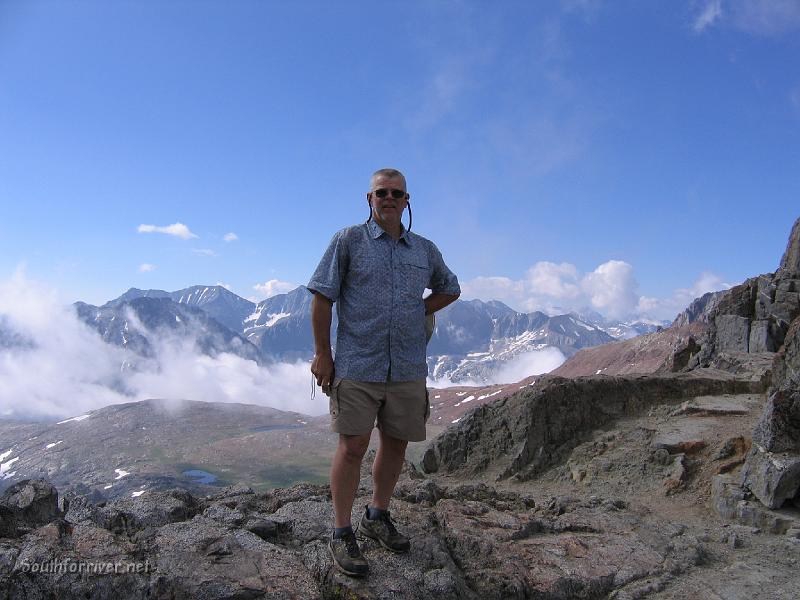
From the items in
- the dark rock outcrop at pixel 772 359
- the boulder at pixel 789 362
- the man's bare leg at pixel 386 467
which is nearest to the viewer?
the man's bare leg at pixel 386 467

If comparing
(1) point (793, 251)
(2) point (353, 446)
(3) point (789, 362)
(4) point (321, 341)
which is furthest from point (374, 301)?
(1) point (793, 251)

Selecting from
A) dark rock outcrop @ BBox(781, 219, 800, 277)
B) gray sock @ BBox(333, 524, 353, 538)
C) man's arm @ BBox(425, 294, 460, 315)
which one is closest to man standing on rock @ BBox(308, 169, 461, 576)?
gray sock @ BBox(333, 524, 353, 538)

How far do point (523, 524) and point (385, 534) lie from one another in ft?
8.70

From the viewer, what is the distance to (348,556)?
215 inches

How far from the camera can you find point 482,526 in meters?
7.36

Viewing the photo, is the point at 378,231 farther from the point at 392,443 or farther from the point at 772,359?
the point at 772,359

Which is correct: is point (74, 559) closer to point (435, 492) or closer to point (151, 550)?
point (151, 550)

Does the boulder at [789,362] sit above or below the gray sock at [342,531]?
above

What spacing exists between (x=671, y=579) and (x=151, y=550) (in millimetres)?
6234

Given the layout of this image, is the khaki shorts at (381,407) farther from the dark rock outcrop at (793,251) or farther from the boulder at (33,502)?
the dark rock outcrop at (793,251)

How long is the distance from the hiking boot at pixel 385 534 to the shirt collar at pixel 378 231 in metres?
3.27

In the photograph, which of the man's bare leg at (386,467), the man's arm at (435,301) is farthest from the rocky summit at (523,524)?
the man's arm at (435,301)

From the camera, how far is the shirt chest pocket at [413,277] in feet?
19.8

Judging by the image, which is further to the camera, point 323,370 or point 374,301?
point 374,301
